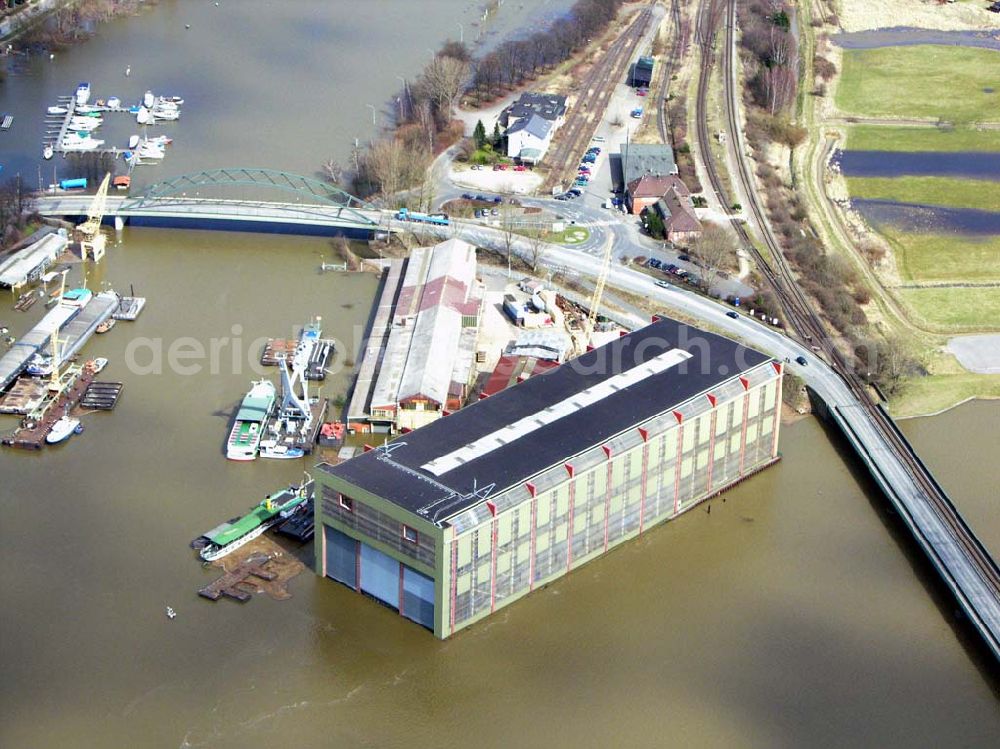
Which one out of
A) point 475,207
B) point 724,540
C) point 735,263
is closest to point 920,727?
point 724,540

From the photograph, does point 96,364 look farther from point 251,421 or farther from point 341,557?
point 341,557

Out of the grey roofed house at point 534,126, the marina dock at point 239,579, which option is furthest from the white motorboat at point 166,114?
the marina dock at point 239,579

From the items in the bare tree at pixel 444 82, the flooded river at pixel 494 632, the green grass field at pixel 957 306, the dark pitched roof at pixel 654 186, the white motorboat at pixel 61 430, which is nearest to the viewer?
the flooded river at pixel 494 632

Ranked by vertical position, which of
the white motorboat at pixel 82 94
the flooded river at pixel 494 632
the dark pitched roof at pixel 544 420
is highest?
the white motorboat at pixel 82 94

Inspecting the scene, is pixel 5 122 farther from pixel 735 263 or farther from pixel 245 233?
pixel 735 263

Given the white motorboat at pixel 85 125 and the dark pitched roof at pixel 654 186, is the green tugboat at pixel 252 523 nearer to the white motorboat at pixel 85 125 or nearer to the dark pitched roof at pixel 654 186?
the dark pitched roof at pixel 654 186

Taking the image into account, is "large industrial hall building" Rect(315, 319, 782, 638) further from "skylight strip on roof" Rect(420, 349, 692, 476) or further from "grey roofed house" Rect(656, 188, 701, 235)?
"grey roofed house" Rect(656, 188, 701, 235)
